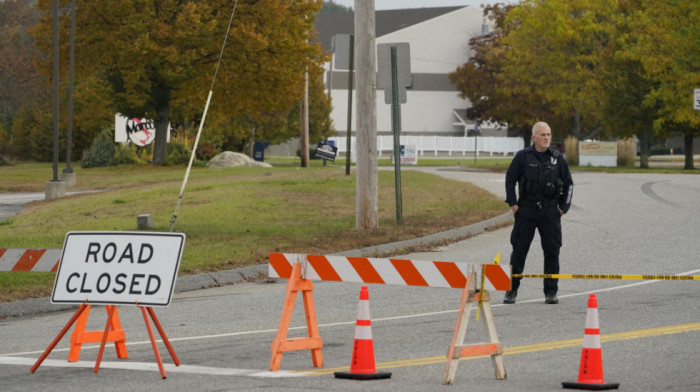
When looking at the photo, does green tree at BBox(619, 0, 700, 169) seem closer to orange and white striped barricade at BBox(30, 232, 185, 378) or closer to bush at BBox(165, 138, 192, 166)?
bush at BBox(165, 138, 192, 166)

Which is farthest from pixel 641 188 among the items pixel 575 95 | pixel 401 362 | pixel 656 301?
pixel 575 95

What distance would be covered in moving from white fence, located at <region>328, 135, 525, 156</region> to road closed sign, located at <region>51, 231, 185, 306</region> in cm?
7733

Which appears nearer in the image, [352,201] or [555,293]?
[555,293]

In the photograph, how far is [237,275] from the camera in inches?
599

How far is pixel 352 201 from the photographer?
1042 inches

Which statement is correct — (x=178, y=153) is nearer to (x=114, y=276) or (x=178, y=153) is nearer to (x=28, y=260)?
(x=28, y=260)

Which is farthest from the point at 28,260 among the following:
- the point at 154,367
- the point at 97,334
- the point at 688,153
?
the point at 688,153

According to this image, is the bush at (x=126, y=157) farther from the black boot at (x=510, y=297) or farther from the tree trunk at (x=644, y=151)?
the black boot at (x=510, y=297)

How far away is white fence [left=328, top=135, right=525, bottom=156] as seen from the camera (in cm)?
8850

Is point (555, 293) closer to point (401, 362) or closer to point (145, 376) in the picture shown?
point (401, 362)

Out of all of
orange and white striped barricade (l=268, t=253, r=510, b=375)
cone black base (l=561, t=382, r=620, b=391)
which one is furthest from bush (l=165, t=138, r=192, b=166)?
cone black base (l=561, t=382, r=620, b=391)

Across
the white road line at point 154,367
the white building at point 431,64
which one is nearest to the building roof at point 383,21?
the white building at point 431,64

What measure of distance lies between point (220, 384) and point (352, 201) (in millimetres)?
18230

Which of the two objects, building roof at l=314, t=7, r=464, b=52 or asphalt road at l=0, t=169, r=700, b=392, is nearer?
asphalt road at l=0, t=169, r=700, b=392
